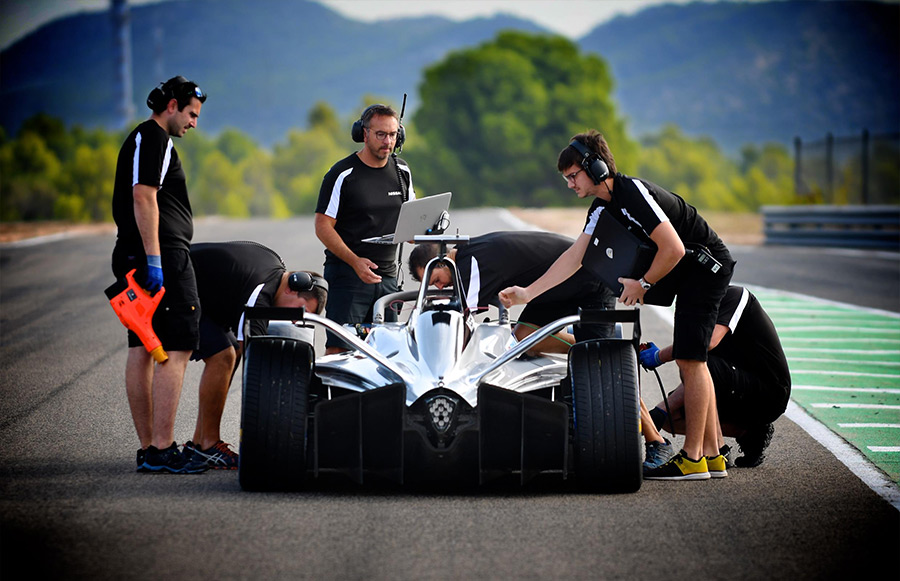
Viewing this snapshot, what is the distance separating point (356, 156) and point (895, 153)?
269 ft

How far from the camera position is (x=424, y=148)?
105188mm

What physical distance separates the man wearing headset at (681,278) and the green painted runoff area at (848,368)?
1172 mm

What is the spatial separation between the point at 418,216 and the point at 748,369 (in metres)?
2.37

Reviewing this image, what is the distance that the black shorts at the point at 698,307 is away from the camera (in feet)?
22.9

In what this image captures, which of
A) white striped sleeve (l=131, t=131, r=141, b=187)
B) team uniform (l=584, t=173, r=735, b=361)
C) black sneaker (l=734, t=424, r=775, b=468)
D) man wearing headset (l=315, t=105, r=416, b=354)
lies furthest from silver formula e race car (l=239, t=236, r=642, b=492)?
man wearing headset (l=315, t=105, r=416, b=354)

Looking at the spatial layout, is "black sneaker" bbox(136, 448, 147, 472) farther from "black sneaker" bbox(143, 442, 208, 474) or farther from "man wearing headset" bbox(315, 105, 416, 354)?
"man wearing headset" bbox(315, 105, 416, 354)

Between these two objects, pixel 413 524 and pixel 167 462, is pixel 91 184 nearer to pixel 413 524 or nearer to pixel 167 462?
pixel 167 462

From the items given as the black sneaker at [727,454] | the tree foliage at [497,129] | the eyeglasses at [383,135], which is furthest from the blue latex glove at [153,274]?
the tree foliage at [497,129]

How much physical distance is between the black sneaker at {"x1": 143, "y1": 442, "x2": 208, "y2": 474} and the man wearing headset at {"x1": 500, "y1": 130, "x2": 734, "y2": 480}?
2.74 metres

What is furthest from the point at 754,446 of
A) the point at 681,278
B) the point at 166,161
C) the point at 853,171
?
the point at 853,171

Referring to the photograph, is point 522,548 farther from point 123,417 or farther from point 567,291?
point 123,417

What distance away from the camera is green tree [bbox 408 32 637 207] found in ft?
342

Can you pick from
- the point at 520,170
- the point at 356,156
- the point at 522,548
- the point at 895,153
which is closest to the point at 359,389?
the point at 522,548

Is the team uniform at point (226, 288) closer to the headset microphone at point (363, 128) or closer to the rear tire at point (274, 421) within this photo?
the rear tire at point (274, 421)
